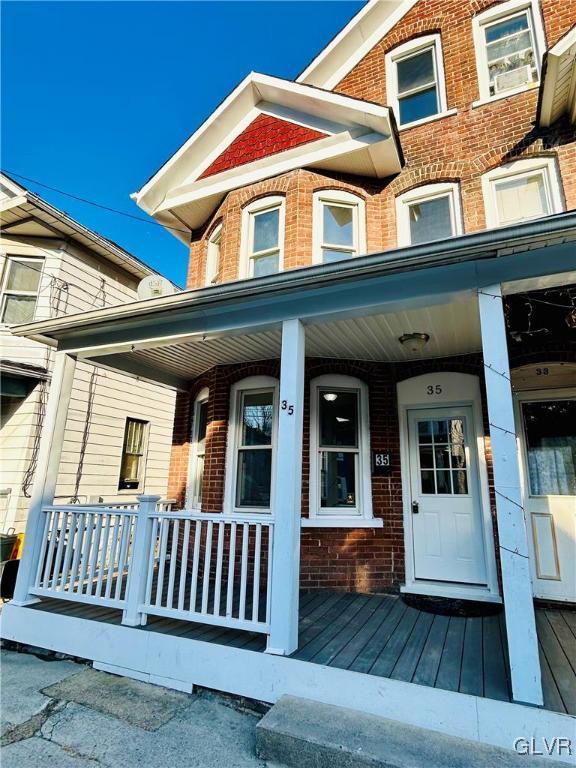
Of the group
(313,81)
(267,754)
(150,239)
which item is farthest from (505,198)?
(150,239)

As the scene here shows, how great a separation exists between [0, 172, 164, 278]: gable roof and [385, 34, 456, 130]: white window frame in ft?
19.3

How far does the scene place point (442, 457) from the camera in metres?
4.89

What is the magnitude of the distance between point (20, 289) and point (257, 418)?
5608mm

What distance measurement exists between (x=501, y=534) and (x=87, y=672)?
3609 mm

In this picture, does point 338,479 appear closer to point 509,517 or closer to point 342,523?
point 342,523

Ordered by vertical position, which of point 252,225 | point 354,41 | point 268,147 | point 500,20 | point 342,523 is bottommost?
point 342,523

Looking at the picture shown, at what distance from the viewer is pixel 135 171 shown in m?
11.5

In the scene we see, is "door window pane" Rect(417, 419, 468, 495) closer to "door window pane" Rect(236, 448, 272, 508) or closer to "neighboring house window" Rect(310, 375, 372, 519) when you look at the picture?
"neighboring house window" Rect(310, 375, 372, 519)

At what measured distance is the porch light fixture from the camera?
4273 mm

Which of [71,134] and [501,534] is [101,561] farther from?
[71,134]

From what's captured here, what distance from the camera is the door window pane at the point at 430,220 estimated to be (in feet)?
18.9

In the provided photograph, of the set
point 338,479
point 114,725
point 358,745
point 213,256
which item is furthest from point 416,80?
point 114,725

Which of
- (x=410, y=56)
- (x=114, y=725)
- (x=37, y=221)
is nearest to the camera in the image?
(x=114, y=725)

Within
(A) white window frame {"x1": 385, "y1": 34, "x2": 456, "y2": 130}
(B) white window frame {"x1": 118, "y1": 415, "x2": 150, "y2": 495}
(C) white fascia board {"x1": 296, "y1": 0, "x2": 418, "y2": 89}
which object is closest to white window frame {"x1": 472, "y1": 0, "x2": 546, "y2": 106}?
(A) white window frame {"x1": 385, "y1": 34, "x2": 456, "y2": 130}
